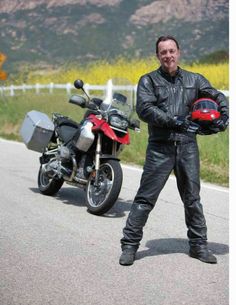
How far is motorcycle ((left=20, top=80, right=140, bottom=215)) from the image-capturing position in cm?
941

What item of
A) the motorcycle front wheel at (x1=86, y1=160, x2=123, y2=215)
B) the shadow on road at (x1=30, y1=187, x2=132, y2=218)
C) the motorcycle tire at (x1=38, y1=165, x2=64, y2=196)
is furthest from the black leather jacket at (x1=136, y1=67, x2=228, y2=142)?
the motorcycle tire at (x1=38, y1=165, x2=64, y2=196)

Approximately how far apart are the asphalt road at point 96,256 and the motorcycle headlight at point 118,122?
98 centimetres

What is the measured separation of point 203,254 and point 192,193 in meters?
0.51

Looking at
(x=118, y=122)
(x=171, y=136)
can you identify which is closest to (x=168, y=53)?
(x=171, y=136)

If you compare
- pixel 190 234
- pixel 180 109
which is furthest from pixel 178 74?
pixel 190 234

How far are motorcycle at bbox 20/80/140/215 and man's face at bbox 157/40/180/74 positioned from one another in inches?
98.2

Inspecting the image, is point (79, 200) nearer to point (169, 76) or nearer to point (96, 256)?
point (96, 256)

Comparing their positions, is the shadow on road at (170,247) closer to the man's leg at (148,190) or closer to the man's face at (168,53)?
the man's leg at (148,190)

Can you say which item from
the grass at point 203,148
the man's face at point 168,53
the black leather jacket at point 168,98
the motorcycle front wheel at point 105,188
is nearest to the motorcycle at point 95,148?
the motorcycle front wheel at point 105,188

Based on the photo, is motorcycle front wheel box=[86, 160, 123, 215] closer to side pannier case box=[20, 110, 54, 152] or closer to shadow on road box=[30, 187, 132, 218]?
shadow on road box=[30, 187, 132, 218]

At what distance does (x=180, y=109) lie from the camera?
696 cm

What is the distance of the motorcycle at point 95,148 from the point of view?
30.9ft
